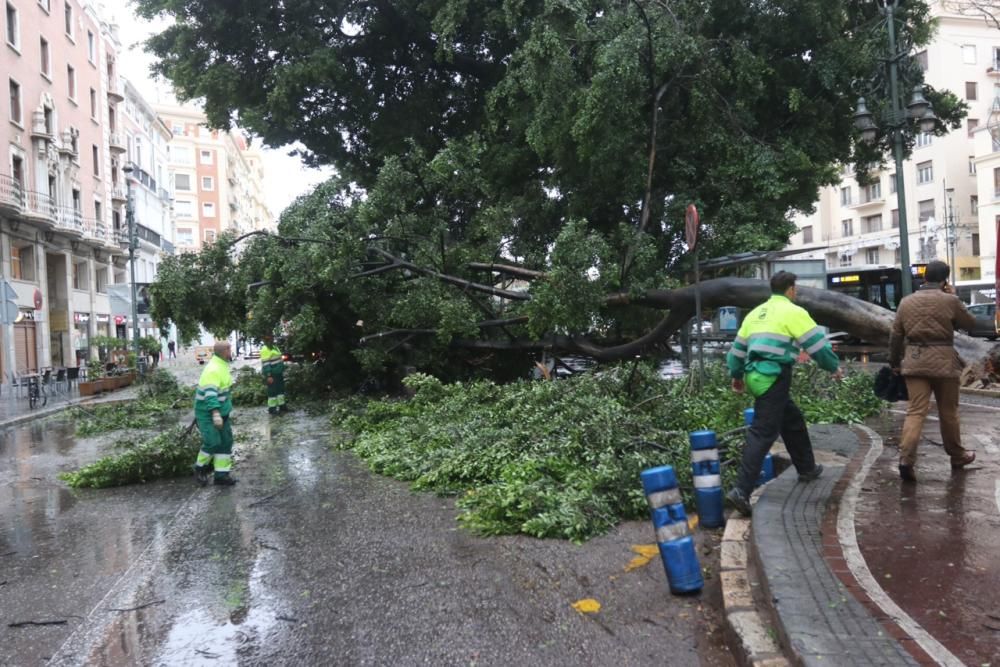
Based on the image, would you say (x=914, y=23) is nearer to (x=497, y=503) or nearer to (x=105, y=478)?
(x=497, y=503)

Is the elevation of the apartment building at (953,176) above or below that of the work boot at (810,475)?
above

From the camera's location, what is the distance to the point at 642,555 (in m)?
4.94

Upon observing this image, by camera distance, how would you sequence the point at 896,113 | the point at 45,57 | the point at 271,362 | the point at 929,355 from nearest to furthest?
the point at 929,355 < the point at 896,113 < the point at 271,362 < the point at 45,57

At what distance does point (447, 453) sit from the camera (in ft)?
26.6

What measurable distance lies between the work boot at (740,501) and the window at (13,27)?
1331 inches

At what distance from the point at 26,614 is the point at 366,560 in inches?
81.3

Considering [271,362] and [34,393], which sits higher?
[271,362]

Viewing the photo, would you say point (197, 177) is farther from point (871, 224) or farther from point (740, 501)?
point (740, 501)

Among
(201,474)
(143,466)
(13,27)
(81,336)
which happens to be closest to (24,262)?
(81,336)

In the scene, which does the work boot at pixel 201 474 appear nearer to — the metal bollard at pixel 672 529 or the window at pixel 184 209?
the metal bollard at pixel 672 529

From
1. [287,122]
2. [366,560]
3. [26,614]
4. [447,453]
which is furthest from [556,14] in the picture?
[26,614]

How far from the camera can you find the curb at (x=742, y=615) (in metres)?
3.24

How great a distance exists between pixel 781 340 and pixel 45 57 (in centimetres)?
3689

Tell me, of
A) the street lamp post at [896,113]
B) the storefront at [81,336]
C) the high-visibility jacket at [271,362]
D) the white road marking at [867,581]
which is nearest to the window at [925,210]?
the street lamp post at [896,113]
